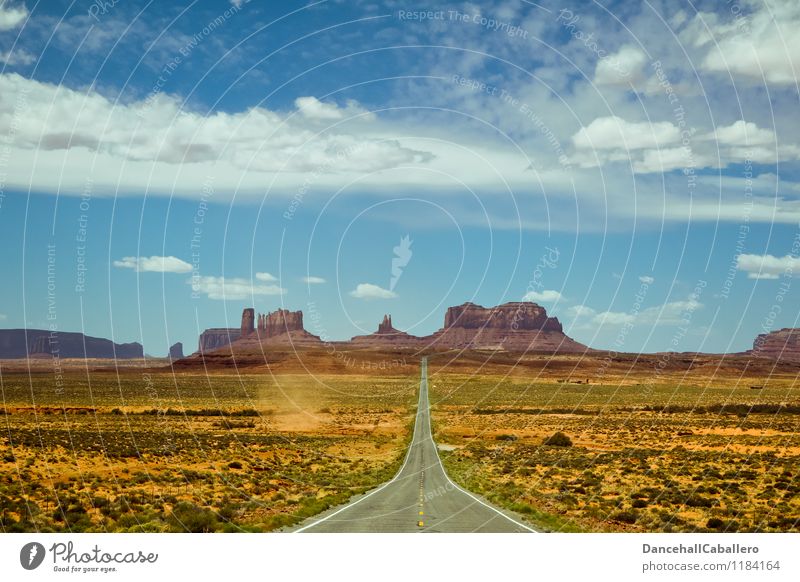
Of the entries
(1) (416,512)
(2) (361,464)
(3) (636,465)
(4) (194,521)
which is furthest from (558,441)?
(4) (194,521)

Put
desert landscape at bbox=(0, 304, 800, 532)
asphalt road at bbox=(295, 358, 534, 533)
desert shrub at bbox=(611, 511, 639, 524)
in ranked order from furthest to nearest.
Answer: desert shrub at bbox=(611, 511, 639, 524), desert landscape at bbox=(0, 304, 800, 532), asphalt road at bbox=(295, 358, 534, 533)

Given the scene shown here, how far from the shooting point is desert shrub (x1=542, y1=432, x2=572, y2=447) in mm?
73938

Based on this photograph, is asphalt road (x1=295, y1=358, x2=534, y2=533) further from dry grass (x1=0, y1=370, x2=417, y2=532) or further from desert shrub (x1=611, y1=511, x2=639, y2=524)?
desert shrub (x1=611, y1=511, x2=639, y2=524)

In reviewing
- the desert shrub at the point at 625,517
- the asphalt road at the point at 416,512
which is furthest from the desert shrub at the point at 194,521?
the desert shrub at the point at 625,517

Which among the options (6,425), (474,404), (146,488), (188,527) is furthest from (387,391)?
(188,527)

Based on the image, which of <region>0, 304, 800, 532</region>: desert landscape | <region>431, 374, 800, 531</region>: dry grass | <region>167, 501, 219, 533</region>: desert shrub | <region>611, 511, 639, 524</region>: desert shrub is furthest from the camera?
<region>431, 374, 800, 531</region>: dry grass

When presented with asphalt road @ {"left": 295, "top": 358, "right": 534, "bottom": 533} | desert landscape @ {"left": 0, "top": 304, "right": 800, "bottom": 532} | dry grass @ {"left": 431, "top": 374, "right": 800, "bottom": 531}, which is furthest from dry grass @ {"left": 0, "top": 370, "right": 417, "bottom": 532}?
dry grass @ {"left": 431, "top": 374, "right": 800, "bottom": 531}

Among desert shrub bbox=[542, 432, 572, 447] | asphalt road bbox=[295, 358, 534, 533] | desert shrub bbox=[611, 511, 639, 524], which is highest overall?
asphalt road bbox=[295, 358, 534, 533]

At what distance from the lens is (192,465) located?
5219cm

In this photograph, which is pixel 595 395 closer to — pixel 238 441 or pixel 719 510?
pixel 238 441

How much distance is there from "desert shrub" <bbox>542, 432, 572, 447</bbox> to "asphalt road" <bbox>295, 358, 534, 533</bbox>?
27059mm

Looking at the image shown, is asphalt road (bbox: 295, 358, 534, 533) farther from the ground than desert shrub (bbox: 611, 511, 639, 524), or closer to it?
farther from the ground

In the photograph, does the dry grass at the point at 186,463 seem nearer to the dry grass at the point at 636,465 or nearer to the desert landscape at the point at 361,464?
the desert landscape at the point at 361,464
